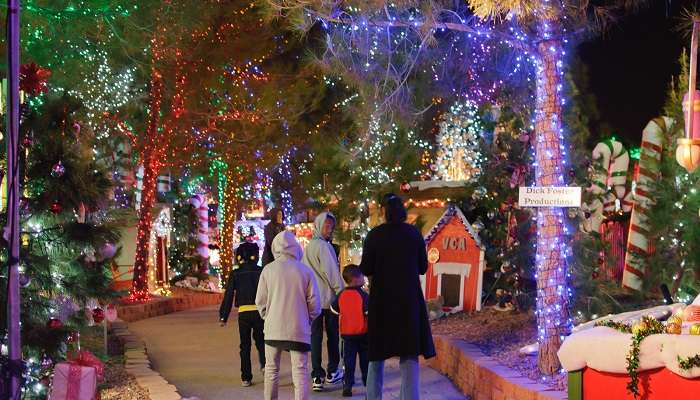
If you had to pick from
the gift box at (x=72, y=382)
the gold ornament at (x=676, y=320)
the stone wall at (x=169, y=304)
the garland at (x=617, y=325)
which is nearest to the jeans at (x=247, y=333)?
the gift box at (x=72, y=382)

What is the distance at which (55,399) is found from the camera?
6516mm

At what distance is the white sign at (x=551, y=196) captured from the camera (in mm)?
8500

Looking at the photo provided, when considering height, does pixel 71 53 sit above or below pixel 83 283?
above

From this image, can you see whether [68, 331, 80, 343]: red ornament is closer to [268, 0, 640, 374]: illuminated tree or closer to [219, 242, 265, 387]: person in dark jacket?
[219, 242, 265, 387]: person in dark jacket

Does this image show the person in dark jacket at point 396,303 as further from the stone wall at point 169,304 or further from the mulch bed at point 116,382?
the stone wall at point 169,304

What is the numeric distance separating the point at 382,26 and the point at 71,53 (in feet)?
12.3

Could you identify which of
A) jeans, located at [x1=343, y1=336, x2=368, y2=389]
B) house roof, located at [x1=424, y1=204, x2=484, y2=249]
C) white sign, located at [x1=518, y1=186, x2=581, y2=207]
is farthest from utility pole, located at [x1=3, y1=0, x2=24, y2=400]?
house roof, located at [x1=424, y1=204, x2=484, y2=249]

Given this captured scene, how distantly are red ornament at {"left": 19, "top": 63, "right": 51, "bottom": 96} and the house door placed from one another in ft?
26.5

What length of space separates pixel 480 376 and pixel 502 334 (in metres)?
2.19

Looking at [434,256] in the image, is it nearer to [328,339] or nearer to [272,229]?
[272,229]

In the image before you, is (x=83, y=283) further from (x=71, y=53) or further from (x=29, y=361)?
(x=71, y=53)

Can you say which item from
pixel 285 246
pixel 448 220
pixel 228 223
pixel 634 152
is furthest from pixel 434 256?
pixel 634 152

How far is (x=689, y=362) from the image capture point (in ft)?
19.4

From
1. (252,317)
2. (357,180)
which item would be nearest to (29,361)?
(252,317)
